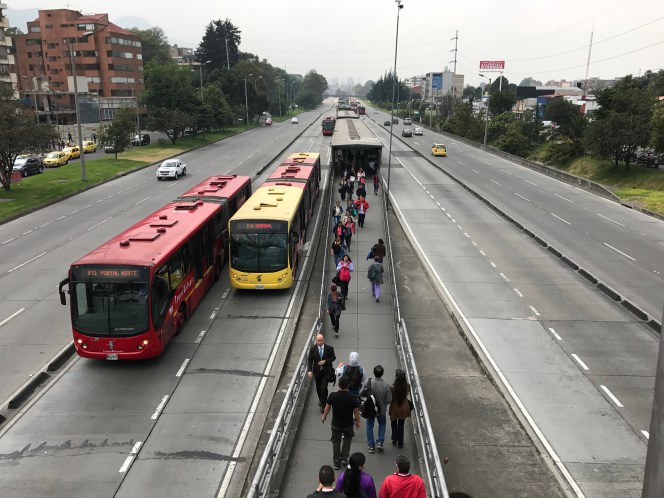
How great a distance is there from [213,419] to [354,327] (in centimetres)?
563

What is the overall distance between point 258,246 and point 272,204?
2099mm

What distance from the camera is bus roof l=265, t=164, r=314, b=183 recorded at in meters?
26.0

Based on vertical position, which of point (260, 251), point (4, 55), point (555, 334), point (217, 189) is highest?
point (4, 55)

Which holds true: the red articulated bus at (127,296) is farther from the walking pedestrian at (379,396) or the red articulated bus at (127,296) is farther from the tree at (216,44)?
the tree at (216,44)

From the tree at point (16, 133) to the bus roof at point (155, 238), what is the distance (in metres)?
20.6

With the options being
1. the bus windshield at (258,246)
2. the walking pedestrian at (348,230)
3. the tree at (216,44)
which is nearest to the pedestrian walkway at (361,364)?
the walking pedestrian at (348,230)

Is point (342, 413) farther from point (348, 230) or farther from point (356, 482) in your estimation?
point (348, 230)

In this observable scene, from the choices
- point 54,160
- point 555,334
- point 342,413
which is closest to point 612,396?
point 555,334

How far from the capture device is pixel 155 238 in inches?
589

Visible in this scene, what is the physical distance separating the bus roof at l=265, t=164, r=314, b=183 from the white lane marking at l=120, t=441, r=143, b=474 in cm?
1653

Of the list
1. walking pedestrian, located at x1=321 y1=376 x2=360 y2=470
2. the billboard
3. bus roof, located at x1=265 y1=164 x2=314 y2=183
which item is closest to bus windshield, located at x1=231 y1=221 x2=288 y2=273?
bus roof, located at x1=265 y1=164 x2=314 y2=183

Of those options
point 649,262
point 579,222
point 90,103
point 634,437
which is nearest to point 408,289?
point 634,437

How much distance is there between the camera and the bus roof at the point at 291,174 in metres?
26.0

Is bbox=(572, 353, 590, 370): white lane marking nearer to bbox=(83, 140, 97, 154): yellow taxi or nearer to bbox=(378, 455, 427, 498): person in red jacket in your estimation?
bbox=(378, 455, 427, 498): person in red jacket
